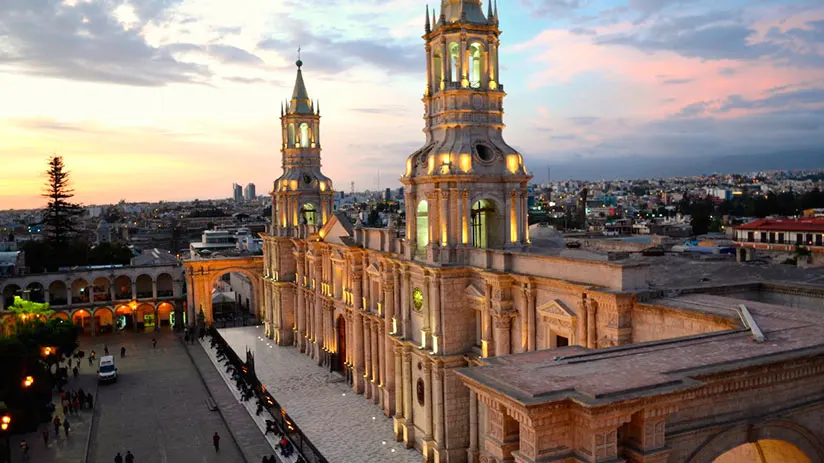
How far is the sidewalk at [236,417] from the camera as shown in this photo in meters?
27.0

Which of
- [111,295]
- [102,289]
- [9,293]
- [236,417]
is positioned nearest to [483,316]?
[236,417]

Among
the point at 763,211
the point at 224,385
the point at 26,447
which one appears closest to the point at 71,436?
the point at 26,447

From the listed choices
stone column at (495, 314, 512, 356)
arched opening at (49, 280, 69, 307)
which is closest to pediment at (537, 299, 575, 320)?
stone column at (495, 314, 512, 356)

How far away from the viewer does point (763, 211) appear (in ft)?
318

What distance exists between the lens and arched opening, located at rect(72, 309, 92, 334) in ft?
175

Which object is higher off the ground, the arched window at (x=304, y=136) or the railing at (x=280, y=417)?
the arched window at (x=304, y=136)

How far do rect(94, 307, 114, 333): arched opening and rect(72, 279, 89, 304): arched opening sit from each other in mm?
1592

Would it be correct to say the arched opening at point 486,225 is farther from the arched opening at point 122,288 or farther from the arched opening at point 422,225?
the arched opening at point 122,288

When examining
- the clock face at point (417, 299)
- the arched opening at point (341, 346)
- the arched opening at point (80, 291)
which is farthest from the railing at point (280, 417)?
the arched opening at point (80, 291)

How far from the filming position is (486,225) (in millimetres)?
25656

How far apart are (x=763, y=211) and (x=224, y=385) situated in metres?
89.1

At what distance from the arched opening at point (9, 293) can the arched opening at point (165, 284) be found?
10778 mm

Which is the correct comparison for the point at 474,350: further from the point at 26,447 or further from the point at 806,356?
the point at 26,447

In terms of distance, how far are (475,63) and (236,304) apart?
44751 mm
